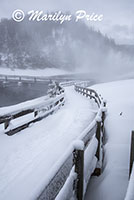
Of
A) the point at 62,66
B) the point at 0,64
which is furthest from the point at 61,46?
the point at 0,64

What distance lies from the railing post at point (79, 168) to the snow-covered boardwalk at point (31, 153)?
0.57m

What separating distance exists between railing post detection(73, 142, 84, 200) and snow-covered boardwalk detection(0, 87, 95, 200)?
57cm

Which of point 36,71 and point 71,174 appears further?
point 36,71

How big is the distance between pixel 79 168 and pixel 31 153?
8.93 feet

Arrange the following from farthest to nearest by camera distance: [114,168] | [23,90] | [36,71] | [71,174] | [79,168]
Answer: [36,71]
[23,90]
[114,168]
[79,168]
[71,174]

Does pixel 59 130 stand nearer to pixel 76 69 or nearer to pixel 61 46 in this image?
pixel 76 69

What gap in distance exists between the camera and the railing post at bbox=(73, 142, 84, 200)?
301cm

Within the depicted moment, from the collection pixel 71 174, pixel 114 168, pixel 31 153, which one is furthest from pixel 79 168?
pixel 31 153

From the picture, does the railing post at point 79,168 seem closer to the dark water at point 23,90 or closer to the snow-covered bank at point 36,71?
the dark water at point 23,90

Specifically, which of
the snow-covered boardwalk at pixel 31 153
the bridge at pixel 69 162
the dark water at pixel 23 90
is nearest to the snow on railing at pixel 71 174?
the bridge at pixel 69 162

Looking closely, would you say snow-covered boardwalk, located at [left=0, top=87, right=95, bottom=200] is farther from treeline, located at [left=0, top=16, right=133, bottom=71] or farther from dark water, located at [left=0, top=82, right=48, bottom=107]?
treeline, located at [left=0, top=16, right=133, bottom=71]

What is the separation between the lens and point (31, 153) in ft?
18.4

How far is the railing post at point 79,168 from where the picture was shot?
3014 millimetres

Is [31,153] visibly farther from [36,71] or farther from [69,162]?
[36,71]
